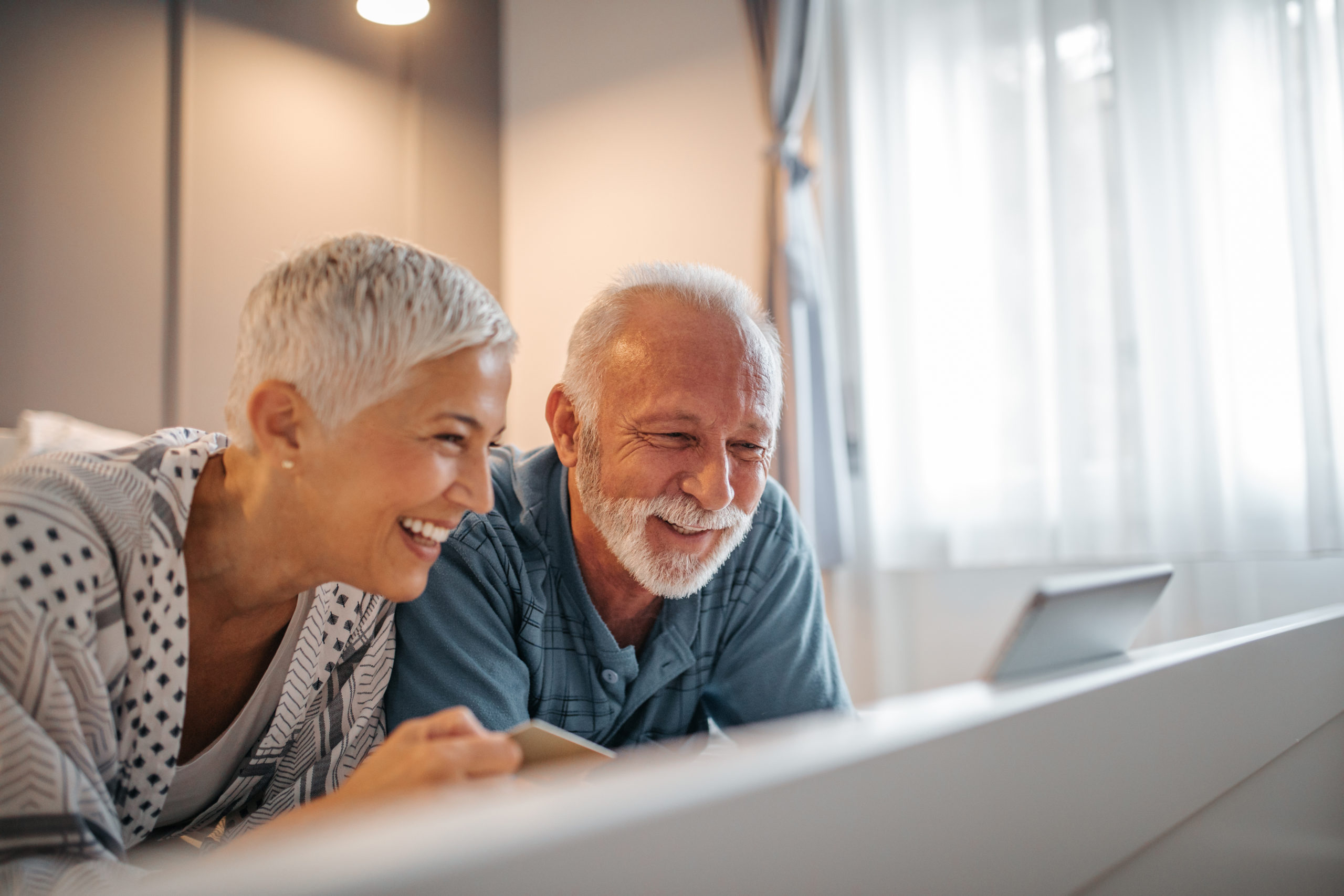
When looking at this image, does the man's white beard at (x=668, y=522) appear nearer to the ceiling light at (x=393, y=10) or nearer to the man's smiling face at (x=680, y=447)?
the man's smiling face at (x=680, y=447)

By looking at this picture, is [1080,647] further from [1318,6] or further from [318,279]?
[1318,6]

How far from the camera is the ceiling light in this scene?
290cm

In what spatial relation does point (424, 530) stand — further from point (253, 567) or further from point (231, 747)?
point (231, 747)

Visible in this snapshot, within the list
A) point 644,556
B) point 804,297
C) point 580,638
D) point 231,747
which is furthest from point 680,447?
point 804,297

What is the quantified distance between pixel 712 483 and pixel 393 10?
2.43 m

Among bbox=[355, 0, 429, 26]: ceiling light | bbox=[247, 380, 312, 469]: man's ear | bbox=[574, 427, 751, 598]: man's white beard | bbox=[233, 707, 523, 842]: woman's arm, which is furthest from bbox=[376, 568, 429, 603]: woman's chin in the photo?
bbox=[355, 0, 429, 26]: ceiling light

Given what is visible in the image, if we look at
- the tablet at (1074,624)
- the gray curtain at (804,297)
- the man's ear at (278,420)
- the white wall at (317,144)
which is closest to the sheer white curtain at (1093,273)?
the gray curtain at (804,297)

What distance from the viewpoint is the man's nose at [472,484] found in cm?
94

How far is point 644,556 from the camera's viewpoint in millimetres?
1279

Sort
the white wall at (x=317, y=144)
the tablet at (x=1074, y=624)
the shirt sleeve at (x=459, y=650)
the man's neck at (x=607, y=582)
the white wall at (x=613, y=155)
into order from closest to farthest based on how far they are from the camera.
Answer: the tablet at (x=1074, y=624) < the shirt sleeve at (x=459, y=650) < the man's neck at (x=607, y=582) < the white wall at (x=317, y=144) < the white wall at (x=613, y=155)

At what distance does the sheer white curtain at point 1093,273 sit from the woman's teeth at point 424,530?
1.89m

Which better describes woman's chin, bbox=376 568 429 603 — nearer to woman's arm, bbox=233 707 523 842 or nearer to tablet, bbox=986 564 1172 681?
woman's arm, bbox=233 707 523 842

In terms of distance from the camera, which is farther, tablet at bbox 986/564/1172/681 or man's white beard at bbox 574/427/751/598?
man's white beard at bbox 574/427/751/598

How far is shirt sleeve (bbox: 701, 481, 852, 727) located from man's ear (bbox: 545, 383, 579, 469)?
0.31 metres
